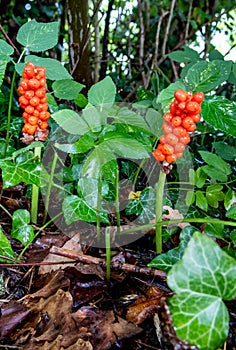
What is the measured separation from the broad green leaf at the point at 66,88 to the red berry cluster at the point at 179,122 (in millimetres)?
471

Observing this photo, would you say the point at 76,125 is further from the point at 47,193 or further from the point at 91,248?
the point at 91,248

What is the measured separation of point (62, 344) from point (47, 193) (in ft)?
1.96

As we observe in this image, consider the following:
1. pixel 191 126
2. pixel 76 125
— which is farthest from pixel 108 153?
pixel 191 126

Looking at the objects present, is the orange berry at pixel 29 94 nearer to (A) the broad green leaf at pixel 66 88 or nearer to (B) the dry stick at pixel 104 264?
(A) the broad green leaf at pixel 66 88

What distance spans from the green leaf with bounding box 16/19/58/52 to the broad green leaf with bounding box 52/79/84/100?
0.45 ft

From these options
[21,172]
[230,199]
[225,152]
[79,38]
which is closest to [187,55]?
[225,152]

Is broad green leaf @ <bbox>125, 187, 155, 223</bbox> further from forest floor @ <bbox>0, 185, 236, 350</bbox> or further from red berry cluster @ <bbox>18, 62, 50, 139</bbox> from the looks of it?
red berry cluster @ <bbox>18, 62, 50, 139</bbox>

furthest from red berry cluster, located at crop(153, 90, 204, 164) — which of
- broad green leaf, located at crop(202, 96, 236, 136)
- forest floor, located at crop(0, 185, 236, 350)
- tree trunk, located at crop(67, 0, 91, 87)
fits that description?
tree trunk, located at crop(67, 0, 91, 87)

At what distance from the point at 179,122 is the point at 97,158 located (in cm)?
27

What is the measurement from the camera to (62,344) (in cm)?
97

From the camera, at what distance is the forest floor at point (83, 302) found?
982 mm

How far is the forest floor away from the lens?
98 cm

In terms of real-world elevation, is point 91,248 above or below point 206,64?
below

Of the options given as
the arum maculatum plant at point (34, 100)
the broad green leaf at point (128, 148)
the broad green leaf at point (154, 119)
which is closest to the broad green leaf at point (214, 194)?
the broad green leaf at point (154, 119)
